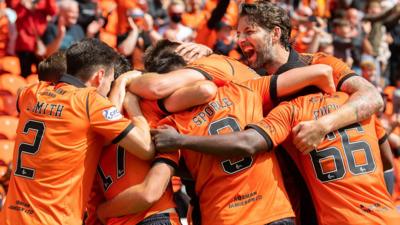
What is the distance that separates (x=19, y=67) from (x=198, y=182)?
598 centimetres

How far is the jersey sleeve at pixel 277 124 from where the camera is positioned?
4.70m

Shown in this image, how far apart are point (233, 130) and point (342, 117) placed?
26.8 inches

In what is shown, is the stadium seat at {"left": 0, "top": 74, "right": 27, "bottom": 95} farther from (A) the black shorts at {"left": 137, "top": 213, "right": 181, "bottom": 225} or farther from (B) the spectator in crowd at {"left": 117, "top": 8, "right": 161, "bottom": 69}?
(A) the black shorts at {"left": 137, "top": 213, "right": 181, "bottom": 225}

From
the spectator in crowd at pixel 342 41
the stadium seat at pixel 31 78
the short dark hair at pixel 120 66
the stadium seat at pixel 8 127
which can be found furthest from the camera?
the spectator in crowd at pixel 342 41

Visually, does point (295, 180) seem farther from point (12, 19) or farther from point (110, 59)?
→ point (12, 19)

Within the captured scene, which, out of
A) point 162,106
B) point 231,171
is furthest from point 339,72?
point 162,106

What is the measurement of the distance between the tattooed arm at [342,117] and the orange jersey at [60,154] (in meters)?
1.06

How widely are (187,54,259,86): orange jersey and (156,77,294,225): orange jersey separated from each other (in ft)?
0.40

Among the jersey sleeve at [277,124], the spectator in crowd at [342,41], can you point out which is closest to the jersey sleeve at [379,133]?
Result: the jersey sleeve at [277,124]

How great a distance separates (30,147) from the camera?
4.78m

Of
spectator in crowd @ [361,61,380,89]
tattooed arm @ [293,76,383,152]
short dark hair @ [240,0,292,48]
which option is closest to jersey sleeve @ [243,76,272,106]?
tattooed arm @ [293,76,383,152]

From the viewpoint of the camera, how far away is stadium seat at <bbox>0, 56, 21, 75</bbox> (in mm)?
10109

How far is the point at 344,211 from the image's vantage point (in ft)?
15.6

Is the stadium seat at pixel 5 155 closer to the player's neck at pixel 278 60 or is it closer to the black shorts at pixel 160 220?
the black shorts at pixel 160 220
